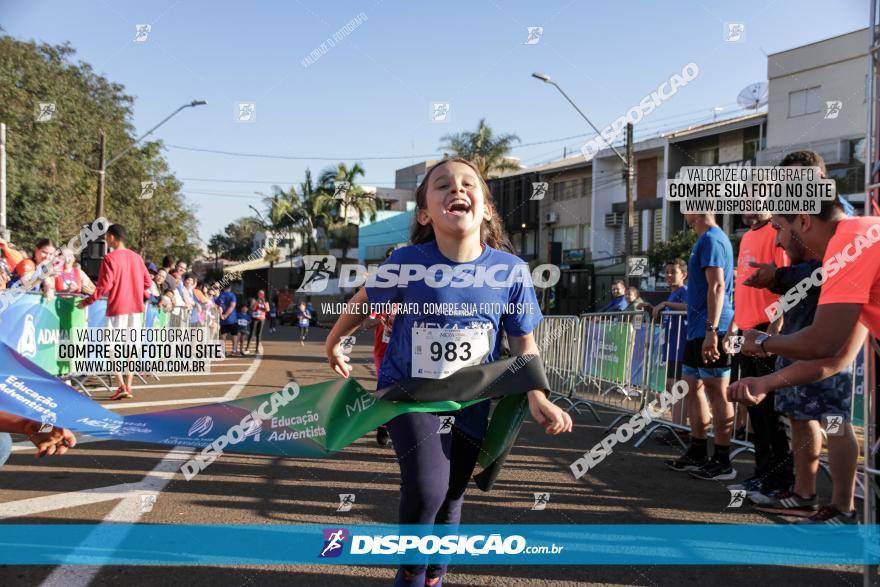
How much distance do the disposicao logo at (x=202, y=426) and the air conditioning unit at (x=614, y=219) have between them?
1628 inches

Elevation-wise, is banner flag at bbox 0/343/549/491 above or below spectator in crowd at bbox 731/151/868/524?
below

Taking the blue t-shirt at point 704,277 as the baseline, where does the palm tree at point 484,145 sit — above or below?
above

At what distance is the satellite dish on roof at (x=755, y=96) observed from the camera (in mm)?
33403

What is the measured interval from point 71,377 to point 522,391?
890 cm

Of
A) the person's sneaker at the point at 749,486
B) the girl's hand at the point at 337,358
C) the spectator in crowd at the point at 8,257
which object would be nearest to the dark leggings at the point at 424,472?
the girl's hand at the point at 337,358

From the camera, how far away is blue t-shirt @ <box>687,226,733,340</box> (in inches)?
224

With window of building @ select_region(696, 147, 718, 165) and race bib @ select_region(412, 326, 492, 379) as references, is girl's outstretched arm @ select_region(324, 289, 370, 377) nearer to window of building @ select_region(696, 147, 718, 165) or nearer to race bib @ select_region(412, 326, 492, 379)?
race bib @ select_region(412, 326, 492, 379)

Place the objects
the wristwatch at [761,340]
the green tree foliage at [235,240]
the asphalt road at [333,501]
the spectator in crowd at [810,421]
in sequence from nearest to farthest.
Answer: the wristwatch at [761,340] → the asphalt road at [333,501] → the spectator in crowd at [810,421] → the green tree foliage at [235,240]

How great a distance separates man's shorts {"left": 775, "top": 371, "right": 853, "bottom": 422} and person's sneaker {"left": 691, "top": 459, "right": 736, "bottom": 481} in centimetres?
130

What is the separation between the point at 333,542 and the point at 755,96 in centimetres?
3590

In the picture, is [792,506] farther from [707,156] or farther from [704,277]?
[707,156]

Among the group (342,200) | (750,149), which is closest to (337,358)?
(750,149)

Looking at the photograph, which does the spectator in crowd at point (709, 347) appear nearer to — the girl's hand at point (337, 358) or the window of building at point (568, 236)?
the girl's hand at point (337, 358)

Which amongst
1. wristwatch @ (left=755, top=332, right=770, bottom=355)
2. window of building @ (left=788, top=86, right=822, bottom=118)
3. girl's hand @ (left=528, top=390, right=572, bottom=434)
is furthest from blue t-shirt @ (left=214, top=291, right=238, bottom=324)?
window of building @ (left=788, top=86, right=822, bottom=118)
